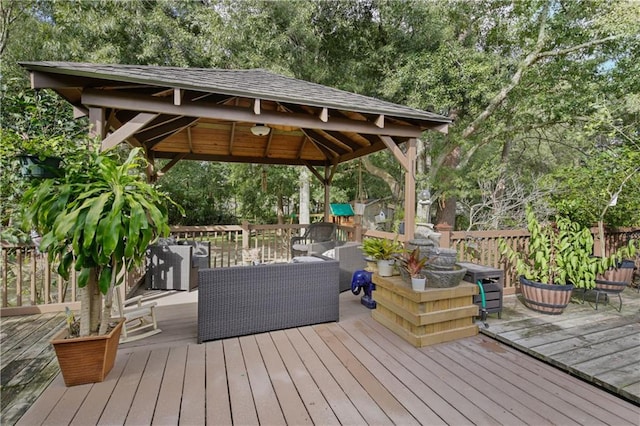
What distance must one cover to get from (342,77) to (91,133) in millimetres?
8407

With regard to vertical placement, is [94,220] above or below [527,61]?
below

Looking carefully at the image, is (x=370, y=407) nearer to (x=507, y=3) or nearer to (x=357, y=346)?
(x=357, y=346)

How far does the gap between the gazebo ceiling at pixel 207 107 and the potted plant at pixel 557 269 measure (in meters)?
2.11

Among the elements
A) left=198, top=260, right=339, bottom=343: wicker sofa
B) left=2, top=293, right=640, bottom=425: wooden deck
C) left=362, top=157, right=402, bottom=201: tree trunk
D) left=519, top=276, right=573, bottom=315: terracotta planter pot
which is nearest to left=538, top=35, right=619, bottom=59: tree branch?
left=362, top=157, right=402, bottom=201: tree trunk

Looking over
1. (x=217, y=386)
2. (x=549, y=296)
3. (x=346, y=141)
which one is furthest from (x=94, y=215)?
(x=346, y=141)

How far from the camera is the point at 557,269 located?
11.8 ft

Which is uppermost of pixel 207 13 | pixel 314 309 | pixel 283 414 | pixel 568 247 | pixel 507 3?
pixel 507 3

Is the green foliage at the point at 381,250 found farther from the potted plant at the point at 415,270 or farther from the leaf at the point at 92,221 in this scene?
the leaf at the point at 92,221

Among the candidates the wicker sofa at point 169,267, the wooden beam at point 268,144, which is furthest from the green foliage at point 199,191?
the wicker sofa at point 169,267

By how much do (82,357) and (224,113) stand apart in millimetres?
2754

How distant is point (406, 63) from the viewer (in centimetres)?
903

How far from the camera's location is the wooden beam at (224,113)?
3208 mm

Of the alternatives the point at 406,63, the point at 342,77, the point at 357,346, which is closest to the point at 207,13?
the point at 342,77

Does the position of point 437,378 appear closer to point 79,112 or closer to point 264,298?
point 264,298
